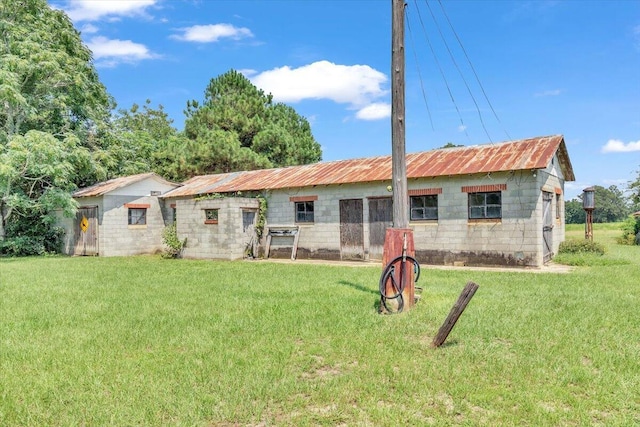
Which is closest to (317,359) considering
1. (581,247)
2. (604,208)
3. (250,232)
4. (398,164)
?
(398,164)

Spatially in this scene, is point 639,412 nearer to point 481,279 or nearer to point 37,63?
point 481,279

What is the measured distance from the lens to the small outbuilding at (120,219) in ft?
65.4

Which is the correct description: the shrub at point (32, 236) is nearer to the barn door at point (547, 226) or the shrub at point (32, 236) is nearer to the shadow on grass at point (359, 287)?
the shadow on grass at point (359, 287)

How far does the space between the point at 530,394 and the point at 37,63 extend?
23799mm

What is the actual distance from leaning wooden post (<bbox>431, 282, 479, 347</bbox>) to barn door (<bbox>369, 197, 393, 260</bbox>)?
1020 centimetres

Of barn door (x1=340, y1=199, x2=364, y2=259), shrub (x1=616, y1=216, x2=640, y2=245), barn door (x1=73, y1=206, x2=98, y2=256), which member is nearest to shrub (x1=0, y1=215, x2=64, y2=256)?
barn door (x1=73, y1=206, x2=98, y2=256)

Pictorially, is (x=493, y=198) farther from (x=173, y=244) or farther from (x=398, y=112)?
(x=173, y=244)

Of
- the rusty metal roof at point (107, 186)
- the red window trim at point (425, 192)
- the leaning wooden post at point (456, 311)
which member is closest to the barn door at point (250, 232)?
the rusty metal roof at point (107, 186)

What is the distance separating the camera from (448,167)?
47.3 feet

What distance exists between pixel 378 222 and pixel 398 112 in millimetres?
8348

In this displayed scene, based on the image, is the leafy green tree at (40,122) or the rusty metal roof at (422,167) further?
the leafy green tree at (40,122)

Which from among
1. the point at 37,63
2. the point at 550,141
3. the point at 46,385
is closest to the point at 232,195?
the point at 37,63

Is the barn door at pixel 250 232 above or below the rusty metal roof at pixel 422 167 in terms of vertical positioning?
below

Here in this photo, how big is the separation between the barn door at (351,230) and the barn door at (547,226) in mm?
6023
